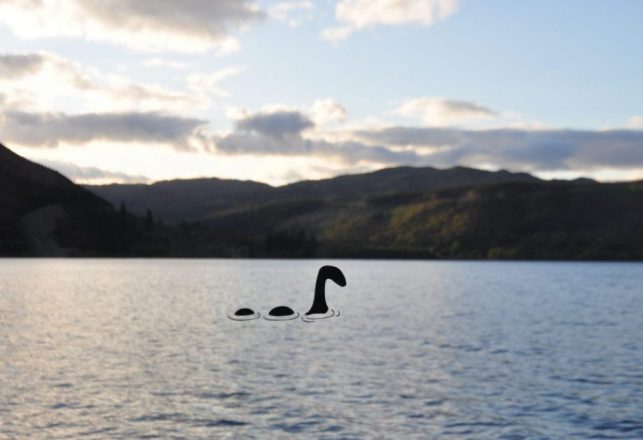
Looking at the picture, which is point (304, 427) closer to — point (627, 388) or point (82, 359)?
point (627, 388)

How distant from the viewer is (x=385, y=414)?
177 feet

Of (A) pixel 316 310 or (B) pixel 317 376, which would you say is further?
(B) pixel 317 376

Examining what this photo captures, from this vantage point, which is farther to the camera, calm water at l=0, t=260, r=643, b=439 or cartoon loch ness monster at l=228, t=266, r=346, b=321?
calm water at l=0, t=260, r=643, b=439

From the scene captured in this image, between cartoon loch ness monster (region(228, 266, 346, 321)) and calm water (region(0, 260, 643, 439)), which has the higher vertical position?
cartoon loch ness monster (region(228, 266, 346, 321))

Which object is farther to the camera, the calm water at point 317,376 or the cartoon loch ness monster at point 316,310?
the calm water at point 317,376

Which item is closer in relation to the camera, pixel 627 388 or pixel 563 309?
pixel 627 388

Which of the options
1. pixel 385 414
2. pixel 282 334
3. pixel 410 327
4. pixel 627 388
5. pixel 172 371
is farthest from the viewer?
pixel 410 327

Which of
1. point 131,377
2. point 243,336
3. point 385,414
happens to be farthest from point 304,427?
point 243,336

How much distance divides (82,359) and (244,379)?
19.9 m

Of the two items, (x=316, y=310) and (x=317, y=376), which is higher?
(x=316, y=310)

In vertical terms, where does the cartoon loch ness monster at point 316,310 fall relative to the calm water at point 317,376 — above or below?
above

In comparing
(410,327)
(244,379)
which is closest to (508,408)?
(244,379)

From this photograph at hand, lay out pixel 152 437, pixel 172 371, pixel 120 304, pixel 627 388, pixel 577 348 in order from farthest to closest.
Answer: pixel 120 304 → pixel 577 348 → pixel 172 371 → pixel 627 388 → pixel 152 437

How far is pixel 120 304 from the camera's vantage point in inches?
5969
